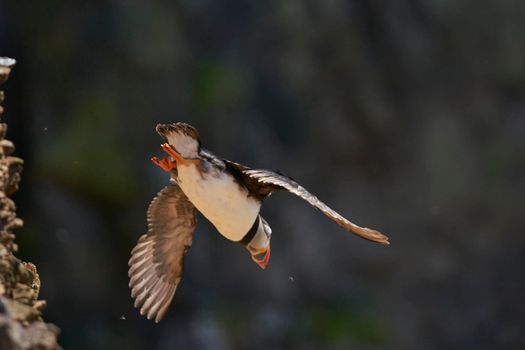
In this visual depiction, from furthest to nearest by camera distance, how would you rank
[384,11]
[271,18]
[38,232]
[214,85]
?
[384,11] → [271,18] → [214,85] → [38,232]

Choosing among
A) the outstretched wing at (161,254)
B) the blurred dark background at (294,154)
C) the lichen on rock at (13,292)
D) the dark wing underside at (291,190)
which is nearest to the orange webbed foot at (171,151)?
the dark wing underside at (291,190)

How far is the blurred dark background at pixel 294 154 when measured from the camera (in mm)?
9828

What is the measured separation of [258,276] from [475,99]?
135 inches

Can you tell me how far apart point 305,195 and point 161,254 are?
1.47m

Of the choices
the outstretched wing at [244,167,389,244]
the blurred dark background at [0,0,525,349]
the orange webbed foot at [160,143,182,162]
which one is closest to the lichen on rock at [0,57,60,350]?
the orange webbed foot at [160,143,182,162]

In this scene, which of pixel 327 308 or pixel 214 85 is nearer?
pixel 214 85

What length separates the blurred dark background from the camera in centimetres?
983

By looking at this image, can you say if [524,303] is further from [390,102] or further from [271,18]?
[271,18]

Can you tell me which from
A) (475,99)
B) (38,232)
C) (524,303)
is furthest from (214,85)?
(524,303)

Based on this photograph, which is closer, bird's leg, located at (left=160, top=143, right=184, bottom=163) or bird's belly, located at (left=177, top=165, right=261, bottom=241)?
bird's leg, located at (left=160, top=143, right=184, bottom=163)

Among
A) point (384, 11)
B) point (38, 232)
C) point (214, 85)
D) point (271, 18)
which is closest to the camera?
point (38, 232)

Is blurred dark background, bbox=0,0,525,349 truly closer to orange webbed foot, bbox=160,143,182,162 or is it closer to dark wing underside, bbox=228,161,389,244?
dark wing underside, bbox=228,161,389,244

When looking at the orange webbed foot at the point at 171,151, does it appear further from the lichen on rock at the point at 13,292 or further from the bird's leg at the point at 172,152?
the lichen on rock at the point at 13,292

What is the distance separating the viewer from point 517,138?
1237cm
